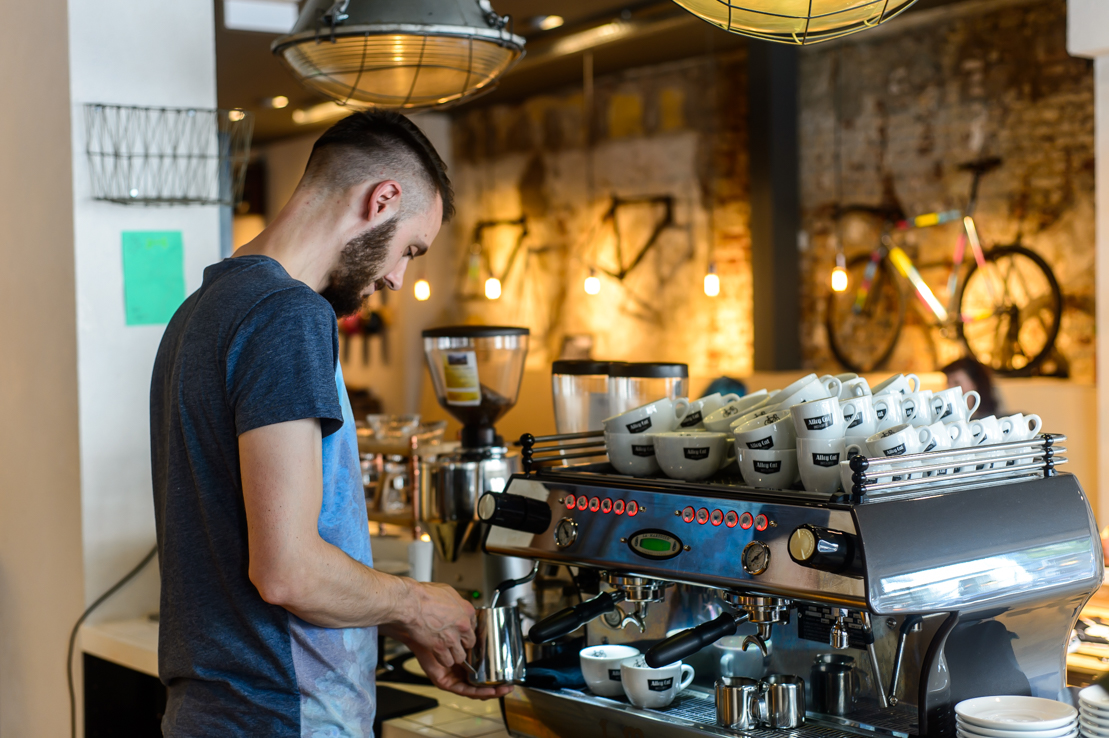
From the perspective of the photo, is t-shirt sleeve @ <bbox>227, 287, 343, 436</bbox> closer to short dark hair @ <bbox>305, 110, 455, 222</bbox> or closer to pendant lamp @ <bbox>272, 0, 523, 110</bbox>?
A: short dark hair @ <bbox>305, 110, 455, 222</bbox>

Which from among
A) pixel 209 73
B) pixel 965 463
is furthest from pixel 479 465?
pixel 209 73

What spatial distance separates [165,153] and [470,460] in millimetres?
1028

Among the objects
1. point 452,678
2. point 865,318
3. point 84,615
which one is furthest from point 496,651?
point 865,318

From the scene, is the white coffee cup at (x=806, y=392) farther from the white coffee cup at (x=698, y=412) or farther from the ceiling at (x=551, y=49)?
the ceiling at (x=551, y=49)

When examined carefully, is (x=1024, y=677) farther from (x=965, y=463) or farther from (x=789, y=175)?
(x=789, y=175)

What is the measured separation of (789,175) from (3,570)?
471cm

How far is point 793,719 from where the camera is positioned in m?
1.25

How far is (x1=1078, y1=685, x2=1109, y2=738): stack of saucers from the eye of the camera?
114 centimetres

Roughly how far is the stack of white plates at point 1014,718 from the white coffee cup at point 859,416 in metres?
0.31

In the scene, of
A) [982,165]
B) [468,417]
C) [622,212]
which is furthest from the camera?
[622,212]

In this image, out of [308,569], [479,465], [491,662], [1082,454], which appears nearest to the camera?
[308,569]

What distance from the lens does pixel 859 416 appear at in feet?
4.15

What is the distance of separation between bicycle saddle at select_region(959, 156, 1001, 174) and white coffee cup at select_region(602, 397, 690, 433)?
4.67 m

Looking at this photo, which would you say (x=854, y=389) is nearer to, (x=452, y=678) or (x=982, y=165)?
Answer: (x=452, y=678)
